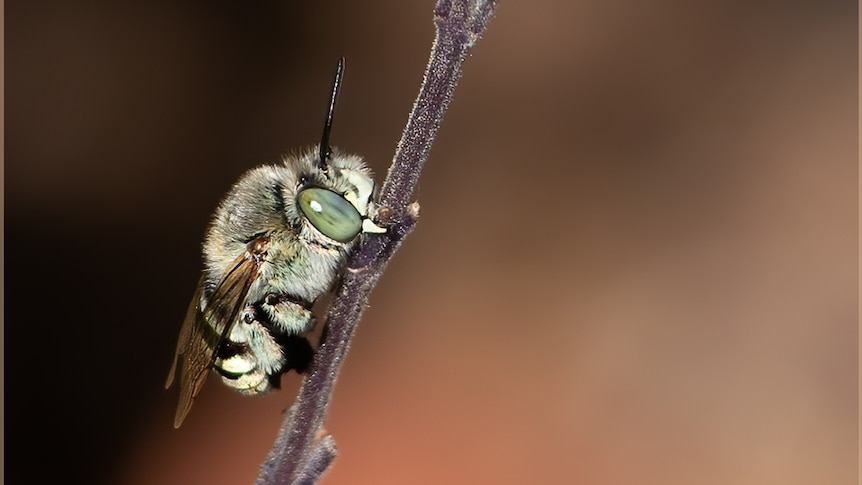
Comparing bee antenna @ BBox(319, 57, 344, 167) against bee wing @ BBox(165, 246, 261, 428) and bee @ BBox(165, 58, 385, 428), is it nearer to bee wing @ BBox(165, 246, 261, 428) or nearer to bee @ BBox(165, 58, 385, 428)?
bee @ BBox(165, 58, 385, 428)

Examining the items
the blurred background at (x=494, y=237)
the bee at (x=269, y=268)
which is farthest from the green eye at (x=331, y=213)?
the blurred background at (x=494, y=237)

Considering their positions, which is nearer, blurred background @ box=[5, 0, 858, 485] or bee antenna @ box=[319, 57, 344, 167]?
bee antenna @ box=[319, 57, 344, 167]

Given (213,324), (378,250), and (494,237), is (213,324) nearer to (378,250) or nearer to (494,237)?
(378,250)

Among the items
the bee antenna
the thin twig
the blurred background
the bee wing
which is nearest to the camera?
the thin twig

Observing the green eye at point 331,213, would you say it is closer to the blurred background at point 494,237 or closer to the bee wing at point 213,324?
the bee wing at point 213,324

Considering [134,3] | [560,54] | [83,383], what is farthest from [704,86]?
[83,383]

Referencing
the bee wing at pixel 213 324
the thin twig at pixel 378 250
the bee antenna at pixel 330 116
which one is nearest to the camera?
the thin twig at pixel 378 250

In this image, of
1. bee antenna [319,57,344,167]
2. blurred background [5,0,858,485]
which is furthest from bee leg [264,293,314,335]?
blurred background [5,0,858,485]

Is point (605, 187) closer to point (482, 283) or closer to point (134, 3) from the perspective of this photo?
point (482, 283)
